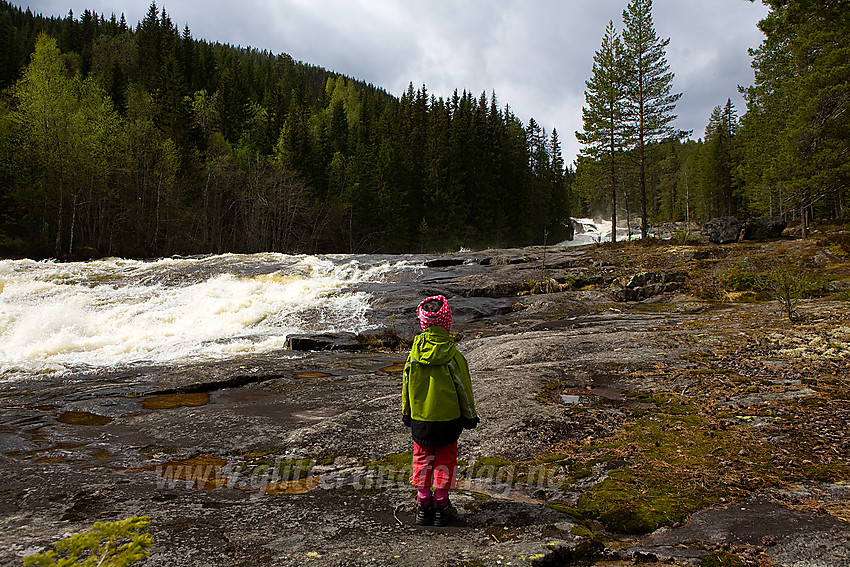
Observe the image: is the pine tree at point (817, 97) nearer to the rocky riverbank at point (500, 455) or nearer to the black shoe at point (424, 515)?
the rocky riverbank at point (500, 455)

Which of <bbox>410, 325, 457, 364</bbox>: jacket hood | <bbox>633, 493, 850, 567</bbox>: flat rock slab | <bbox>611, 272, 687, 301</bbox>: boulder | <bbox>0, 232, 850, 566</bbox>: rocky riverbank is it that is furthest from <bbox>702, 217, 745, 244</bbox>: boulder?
<bbox>410, 325, 457, 364</bbox>: jacket hood

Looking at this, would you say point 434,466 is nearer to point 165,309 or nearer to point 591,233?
point 165,309

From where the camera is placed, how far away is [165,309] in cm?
1703

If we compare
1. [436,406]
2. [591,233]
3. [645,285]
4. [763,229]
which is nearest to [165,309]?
[436,406]

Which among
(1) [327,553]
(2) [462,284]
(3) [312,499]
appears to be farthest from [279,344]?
(1) [327,553]

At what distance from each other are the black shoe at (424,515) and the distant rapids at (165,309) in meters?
10.1

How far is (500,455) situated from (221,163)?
156 feet

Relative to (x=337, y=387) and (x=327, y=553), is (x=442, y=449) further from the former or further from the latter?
(x=337, y=387)

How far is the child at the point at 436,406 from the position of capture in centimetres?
370

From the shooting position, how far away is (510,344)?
36.6ft

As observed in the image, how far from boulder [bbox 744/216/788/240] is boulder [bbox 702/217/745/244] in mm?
491

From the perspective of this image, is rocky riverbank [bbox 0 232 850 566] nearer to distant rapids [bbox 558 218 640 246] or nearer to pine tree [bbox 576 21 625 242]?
pine tree [bbox 576 21 625 242]

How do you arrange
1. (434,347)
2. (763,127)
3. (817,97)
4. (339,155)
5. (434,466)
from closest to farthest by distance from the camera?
(434,466) < (434,347) < (817,97) < (763,127) < (339,155)

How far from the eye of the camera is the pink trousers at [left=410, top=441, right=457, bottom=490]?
11.7ft
